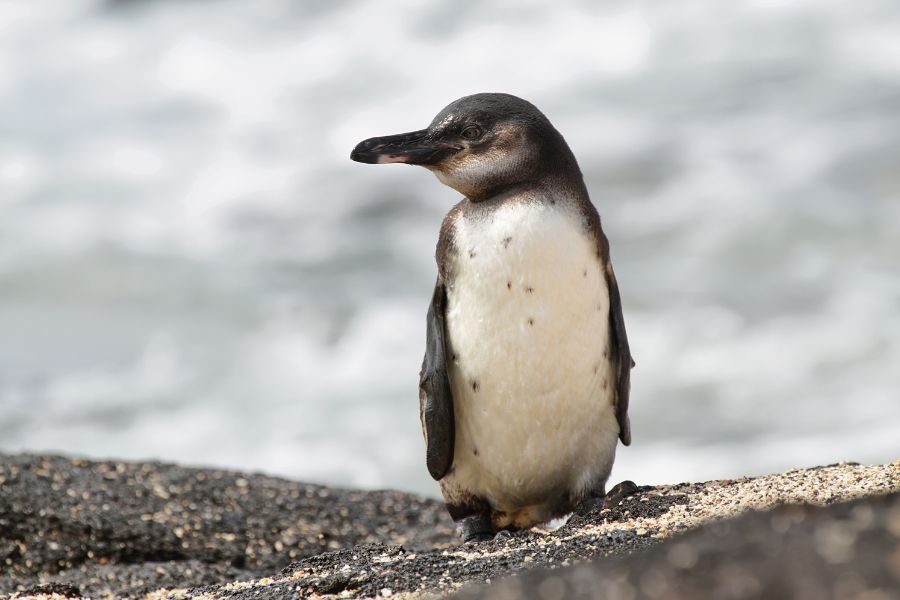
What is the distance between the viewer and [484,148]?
15.4ft

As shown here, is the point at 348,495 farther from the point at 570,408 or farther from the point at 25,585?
the point at 570,408

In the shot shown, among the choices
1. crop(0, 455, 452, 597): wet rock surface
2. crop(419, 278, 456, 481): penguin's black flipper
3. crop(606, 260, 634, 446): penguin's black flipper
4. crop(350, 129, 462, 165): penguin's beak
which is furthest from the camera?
crop(0, 455, 452, 597): wet rock surface

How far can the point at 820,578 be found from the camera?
192 centimetres

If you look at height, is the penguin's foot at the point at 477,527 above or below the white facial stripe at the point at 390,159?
below

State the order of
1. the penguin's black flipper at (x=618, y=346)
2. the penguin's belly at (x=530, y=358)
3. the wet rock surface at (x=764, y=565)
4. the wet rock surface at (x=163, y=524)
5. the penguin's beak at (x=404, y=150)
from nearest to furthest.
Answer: the wet rock surface at (x=764, y=565) < the penguin's belly at (x=530, y=358) < the penguin's beak at (x=404, y=150) < the penguin's black flipper at (x=618, y=346) < the wet rock surface at (x=163, y=524)

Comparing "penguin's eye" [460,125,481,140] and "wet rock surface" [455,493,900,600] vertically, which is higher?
"penguin's eye" [460,125,481,140]

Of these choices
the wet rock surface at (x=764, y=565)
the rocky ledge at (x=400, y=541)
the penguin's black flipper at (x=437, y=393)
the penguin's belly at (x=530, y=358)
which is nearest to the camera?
the wet rock surface at (x=764, y=565)

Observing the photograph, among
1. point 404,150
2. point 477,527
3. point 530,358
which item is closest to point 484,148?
point 404,150

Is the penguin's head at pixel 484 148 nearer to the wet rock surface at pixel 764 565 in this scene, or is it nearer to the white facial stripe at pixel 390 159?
the white facial stripe at pixel 390 159

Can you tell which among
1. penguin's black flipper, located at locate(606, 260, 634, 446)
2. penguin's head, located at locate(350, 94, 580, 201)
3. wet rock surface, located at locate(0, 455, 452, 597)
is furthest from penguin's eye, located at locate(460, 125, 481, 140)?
wet rock surface, located at locate(0, 455, 452, 597)

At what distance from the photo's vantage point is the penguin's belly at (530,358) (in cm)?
461

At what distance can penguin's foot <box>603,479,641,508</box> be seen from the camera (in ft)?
15.6

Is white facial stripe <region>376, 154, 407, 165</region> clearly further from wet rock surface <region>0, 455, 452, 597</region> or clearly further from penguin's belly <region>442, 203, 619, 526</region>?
wet rock surface <region>0, 455, 452, 597</region>

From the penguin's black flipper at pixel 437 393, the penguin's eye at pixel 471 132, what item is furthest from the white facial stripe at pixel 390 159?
the penguin's black flipper at pixel 437 393
